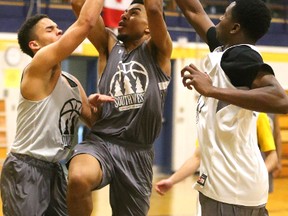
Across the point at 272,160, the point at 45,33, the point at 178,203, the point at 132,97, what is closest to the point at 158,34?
the point at 132,97

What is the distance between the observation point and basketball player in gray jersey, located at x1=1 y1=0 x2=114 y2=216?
364 centimetres

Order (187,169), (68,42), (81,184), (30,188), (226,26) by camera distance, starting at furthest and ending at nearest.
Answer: (187,169), (30,188), (68,42), (81,184), (226,26)

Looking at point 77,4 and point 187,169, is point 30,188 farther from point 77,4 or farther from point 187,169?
point 77,4

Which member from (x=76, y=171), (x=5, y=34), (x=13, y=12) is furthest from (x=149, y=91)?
(x=13, y=12)

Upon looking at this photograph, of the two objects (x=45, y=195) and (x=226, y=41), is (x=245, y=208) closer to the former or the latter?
(x=226, y=41)

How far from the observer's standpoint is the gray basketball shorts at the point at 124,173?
3766 mm

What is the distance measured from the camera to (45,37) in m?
3.97

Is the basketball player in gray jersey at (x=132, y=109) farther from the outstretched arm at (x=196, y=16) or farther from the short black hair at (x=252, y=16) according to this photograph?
the short black hair at (x=252, y=16)

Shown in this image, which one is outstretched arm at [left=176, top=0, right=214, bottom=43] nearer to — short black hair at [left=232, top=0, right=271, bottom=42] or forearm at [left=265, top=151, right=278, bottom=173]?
short black hair at [left=232, top=0, right=271, bottom=42]

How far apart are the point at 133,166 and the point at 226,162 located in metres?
1.06

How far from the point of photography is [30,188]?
374 centimetres

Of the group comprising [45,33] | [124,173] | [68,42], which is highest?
[45,33]

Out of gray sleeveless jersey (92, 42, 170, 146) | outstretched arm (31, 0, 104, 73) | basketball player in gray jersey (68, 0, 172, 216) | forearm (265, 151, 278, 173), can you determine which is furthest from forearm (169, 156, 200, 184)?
outstretched arm (31, 0, 104, 73)

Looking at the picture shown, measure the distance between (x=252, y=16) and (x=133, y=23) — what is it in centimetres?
123
